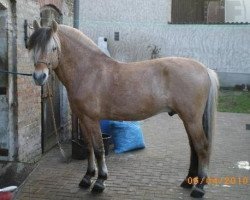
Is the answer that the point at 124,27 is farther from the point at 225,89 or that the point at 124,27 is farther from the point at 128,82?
the point at 128,82

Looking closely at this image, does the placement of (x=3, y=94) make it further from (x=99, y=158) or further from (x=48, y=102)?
(x=99, y=158)

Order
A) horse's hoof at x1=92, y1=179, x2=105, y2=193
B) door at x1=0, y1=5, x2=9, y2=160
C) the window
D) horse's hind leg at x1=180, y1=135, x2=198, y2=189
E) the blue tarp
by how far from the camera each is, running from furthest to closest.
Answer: the window
the blue tarp
door at x1=0, y1=5, x2=9, y2=160
horse's hind leg at x1=180, y1=135, x2=198, y2=189
horse's hoof at x1=92, y1=179, x2=105, y2=193

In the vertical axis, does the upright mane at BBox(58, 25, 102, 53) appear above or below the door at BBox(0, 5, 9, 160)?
above

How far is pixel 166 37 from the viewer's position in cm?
1870

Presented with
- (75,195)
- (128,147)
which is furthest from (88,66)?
(128,147)

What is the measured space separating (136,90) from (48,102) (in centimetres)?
277

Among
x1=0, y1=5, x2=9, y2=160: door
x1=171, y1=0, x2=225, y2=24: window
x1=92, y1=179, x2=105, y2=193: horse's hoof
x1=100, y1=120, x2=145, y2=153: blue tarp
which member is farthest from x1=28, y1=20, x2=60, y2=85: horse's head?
x1=171, y1=0, x2=225, y2=24: window

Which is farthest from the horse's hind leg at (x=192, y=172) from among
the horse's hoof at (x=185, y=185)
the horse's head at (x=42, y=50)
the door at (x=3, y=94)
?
the door at (x=3, y=94)

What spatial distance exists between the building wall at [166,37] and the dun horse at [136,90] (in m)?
13.6

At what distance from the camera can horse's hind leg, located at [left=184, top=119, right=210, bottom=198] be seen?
4.96 metres

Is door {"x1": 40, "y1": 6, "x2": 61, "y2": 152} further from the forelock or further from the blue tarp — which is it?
the forelock

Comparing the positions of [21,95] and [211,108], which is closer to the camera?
[211,108]

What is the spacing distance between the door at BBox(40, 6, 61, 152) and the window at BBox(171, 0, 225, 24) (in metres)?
13.8

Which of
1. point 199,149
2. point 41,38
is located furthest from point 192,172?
point 41,38
